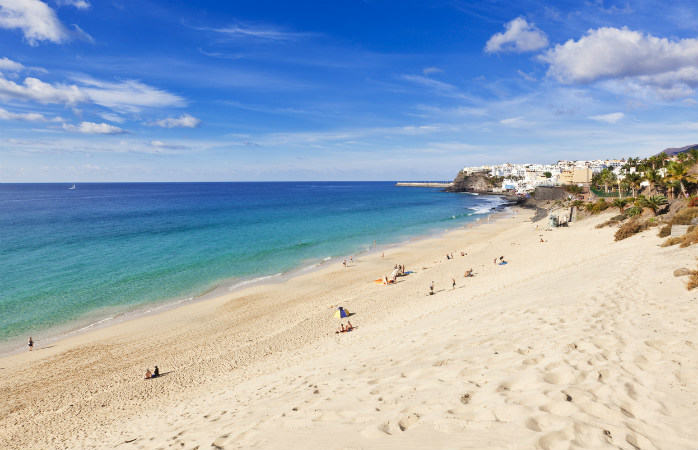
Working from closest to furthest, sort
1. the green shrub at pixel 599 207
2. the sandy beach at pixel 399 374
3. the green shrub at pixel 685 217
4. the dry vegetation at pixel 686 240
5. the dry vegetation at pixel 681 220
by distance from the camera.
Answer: the sandy beach at pixel 399 374
the dry vegetation at pixel 686 240
the dry vegetation at pixel 681 220
the green shrub at pixel 685 217
the green shrub at pixel 599 207

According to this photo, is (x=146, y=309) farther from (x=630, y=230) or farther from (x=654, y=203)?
(x=654, y=203)

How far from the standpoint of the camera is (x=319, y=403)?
6.43 metres

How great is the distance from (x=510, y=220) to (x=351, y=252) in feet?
122

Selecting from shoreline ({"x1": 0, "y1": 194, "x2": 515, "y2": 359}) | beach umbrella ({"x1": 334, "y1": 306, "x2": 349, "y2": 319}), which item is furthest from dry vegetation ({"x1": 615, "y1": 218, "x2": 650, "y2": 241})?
shoreline ({"x1": 0, "y1": 194, "x2": 515, "y2": 359})

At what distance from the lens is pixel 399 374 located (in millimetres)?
7047

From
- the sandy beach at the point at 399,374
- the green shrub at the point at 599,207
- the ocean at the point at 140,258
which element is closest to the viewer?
the sandy beach at the point at 399,374

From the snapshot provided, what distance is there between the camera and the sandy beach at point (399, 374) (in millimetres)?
4695

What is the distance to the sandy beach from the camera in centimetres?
470

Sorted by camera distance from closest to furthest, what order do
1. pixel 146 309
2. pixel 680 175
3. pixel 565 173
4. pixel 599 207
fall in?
pixel 146 309 < pixel 680 175 < pixel 599 207 < pixel 565 173

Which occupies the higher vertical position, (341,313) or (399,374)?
(399,374)

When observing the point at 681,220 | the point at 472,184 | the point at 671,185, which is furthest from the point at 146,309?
the point at 472,184

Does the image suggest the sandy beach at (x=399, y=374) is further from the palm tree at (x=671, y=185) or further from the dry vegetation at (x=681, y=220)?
the palm tree at (x=671, y=185)

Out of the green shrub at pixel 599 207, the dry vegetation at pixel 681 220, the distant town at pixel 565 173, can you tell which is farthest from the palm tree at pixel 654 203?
A: the distant town at pixel 565 173

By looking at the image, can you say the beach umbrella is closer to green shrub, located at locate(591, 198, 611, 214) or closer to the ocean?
the ocean
